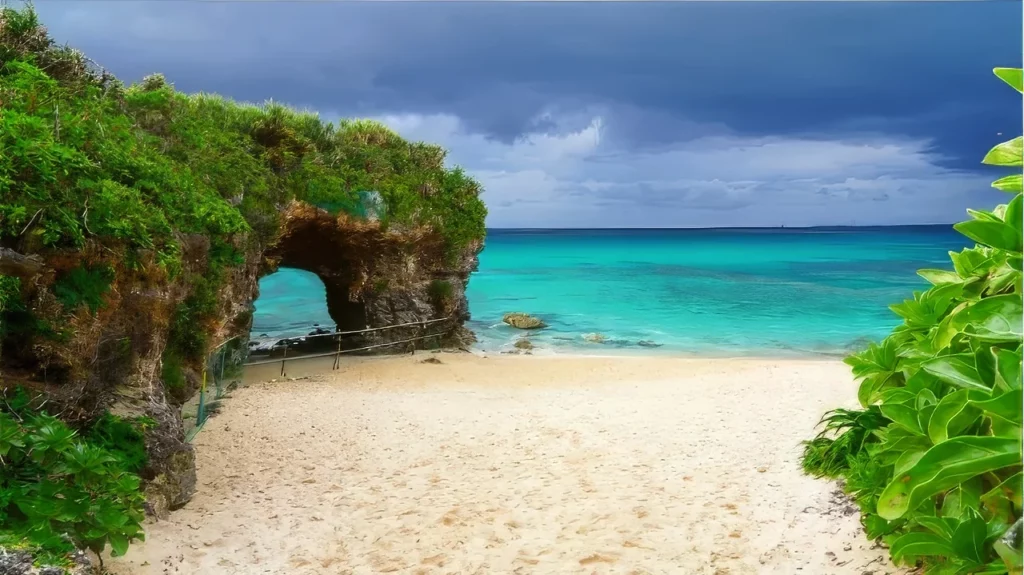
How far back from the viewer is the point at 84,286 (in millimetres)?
4172

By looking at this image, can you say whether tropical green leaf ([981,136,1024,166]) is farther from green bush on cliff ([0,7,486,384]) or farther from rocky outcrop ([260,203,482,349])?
rocky outcrop ([260,203,482,349])

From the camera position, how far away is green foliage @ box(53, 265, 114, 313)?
412 cm

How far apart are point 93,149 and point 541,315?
2376 centimetres

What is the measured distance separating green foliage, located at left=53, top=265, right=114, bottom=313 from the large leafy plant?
4520 millimetres

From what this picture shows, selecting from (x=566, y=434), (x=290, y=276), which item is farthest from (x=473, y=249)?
(x=290, y=276)

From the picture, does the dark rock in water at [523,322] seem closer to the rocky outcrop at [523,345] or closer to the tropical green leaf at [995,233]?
the rocky outcrop at [523,345]

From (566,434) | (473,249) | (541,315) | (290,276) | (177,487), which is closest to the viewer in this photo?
(177,487)

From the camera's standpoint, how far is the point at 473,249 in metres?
16.7

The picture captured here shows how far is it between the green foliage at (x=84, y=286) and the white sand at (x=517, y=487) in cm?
165

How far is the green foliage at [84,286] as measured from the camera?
412 centimetres

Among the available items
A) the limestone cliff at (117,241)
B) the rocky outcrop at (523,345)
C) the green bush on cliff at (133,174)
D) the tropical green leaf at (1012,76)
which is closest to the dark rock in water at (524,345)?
the rocky outcrop at (523,345)

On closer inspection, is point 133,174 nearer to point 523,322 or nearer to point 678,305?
point 523,322

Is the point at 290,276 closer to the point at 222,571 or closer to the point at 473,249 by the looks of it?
the point at 473,249

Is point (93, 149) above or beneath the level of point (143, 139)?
Result: beneath
